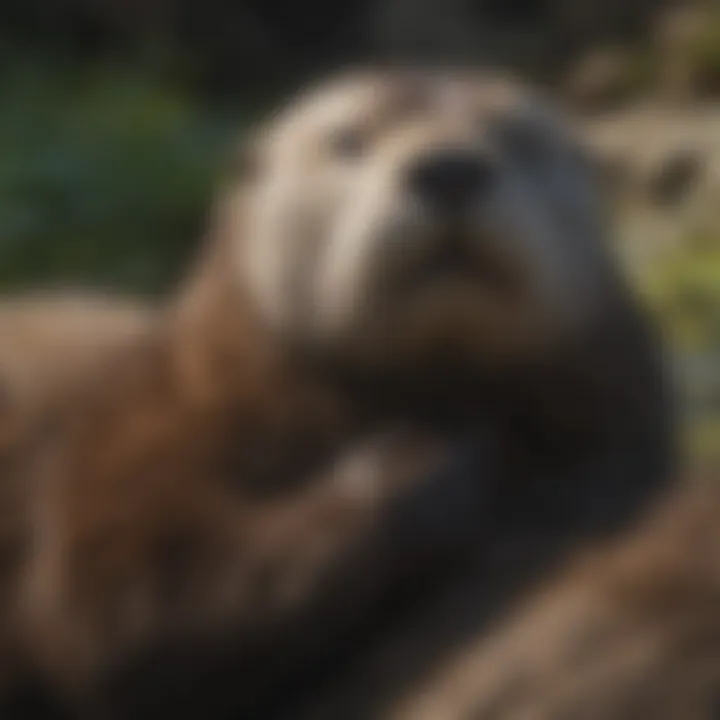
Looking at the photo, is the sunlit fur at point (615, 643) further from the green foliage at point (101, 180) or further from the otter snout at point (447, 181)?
the green foliage at point (101, 180)

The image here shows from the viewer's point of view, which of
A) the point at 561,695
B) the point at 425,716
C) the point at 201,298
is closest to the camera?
the point at 561,695

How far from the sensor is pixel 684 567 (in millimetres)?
3012

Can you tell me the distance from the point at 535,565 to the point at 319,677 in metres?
0.29

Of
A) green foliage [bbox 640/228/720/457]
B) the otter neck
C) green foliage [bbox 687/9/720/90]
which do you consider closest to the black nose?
the otter neck

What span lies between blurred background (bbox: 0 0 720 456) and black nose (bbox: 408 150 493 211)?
1185 millimetres

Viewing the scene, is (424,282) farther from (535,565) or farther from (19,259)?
(19,259)

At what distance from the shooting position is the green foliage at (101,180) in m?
5.79

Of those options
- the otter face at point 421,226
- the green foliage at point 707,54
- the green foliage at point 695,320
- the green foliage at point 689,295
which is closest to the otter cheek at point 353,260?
the otter face at point 421,226

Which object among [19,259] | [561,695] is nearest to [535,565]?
[561,695]

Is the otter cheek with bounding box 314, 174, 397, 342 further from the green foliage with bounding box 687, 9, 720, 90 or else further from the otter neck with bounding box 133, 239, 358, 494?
the green foliage with bounding box 687, 9, 720, 90

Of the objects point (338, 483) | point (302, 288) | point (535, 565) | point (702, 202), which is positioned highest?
point (702, 202)

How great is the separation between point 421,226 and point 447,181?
0.06 metres

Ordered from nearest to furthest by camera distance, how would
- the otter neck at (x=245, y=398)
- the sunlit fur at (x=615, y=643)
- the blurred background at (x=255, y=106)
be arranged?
the sunlit fur at (x=615, y=643)
the otter neck at (x=245, y=398)
the blurred background at (x=255, y=106)

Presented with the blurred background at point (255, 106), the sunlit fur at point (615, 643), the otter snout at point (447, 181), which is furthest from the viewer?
the blurred background at point (255, 106)
